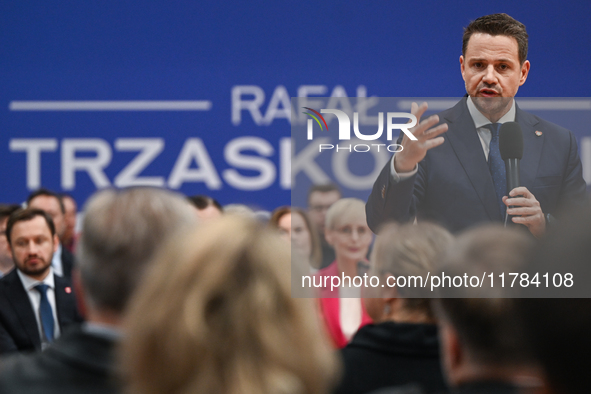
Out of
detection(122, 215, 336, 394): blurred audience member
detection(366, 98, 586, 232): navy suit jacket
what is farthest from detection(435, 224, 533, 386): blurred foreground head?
detection(366, 98, 586, 232): navy suit jacket

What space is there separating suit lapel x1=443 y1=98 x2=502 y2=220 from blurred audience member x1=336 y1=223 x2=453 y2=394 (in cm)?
19

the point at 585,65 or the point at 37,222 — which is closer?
the point at 37,222

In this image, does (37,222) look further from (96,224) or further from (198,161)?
(96,224)

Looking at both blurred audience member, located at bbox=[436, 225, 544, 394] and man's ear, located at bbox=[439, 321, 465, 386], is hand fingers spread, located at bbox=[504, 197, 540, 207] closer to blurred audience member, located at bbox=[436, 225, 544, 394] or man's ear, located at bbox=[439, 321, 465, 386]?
blurred audience member, located at bbox=[436, 225, 544, 394]

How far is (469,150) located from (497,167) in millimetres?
91

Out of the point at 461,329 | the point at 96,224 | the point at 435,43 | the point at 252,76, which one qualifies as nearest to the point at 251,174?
the point at 252,76

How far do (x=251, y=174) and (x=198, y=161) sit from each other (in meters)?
0.44

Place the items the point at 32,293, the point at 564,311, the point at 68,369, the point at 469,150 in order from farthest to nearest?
1. the point at 32,293
2. the point at 469,150
3. the point at 68,369
4. the point at 564,311

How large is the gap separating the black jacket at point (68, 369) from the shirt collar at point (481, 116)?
3.91ft

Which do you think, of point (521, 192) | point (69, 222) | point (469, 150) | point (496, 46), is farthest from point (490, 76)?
point (69, 222)

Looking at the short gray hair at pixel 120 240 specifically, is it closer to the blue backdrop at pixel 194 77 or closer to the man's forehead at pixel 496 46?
the man's forehead at pixel 496 46

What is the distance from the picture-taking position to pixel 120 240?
3.70 ft

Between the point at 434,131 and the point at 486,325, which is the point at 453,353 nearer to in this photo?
the point at 486,325

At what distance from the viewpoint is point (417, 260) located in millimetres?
1513
